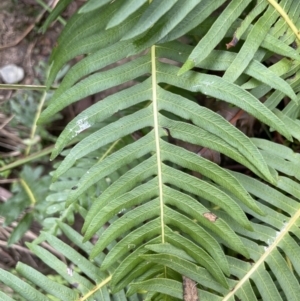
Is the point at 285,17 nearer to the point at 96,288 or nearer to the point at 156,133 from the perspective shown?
the point at 156,133

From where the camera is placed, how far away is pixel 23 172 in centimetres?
153

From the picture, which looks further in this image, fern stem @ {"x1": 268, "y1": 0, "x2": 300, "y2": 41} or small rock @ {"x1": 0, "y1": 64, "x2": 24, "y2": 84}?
small rock @ {"x1": 0, "y1": 64, "x2": 24, "y2": 84}

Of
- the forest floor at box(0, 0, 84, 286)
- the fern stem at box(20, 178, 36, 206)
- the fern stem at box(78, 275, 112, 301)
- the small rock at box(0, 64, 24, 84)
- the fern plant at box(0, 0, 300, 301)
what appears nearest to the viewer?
the fern plant at box(0, 0, 300, 301)

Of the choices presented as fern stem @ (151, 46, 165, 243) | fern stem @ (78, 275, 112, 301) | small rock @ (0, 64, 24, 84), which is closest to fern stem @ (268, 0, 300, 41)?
fern stem @ (151, 46, 165, 243)

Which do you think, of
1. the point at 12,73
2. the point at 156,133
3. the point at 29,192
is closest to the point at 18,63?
the point at 12,73

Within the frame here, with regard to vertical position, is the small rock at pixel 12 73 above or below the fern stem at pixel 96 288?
above

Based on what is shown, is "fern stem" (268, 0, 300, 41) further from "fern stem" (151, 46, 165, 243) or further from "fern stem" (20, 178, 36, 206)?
"fern stem" (20, 178, 36, 206)

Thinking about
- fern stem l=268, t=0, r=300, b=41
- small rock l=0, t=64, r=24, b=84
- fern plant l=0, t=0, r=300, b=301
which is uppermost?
small rock l=0, t=64, r=24, b=84

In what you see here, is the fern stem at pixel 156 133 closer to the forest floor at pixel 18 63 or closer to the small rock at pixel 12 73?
the forest floor at pixel 18 63

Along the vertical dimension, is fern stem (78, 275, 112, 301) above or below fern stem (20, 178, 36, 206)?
below

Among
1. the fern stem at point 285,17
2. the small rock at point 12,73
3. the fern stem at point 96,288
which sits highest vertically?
the small rock at point 12,73

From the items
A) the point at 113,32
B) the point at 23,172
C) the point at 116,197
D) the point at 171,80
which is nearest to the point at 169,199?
the point at 116,197

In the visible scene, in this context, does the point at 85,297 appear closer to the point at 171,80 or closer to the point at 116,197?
the point at 116,197

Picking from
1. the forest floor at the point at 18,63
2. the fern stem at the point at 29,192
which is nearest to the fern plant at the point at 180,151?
the fern stem at the point at 29,192
